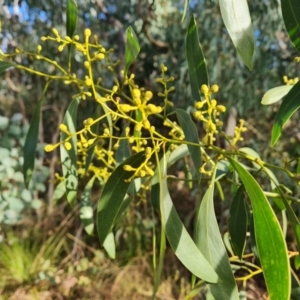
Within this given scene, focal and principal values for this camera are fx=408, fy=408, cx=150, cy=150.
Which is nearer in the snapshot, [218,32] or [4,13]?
[218,32]

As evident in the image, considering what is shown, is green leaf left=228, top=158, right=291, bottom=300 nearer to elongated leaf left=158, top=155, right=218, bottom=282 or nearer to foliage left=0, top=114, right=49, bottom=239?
elongated leaf left=158, top=155, right=218, bottom=282

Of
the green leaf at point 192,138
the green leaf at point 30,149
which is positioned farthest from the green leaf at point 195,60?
the green leaf at point 30,149

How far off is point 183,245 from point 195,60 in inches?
12.0

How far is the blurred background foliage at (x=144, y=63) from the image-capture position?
204 centimetres

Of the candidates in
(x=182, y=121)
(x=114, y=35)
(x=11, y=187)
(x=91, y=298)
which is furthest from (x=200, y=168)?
(x=114, y=35)

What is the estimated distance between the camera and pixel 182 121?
674 mm

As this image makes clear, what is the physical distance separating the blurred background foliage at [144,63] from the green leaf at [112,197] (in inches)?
48.3

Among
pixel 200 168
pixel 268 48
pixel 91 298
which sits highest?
pixel 268 48

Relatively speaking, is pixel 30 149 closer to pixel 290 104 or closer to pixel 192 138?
pixel 192 138

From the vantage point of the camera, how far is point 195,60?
0.67m

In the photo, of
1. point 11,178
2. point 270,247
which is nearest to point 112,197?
point 270,247

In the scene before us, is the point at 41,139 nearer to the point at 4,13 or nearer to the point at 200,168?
the point at 4,13

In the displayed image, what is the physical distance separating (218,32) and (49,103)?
1.40 metres

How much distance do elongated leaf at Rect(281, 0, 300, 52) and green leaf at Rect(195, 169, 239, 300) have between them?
24 centimetres
